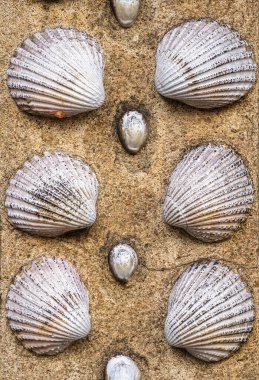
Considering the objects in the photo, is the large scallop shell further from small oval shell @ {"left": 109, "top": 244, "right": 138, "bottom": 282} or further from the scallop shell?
the scallop shell

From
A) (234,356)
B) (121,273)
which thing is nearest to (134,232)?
(121,273)

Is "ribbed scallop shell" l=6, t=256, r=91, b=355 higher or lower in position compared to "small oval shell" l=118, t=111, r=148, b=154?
lower

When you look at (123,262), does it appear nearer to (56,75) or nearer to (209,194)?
(209,194)

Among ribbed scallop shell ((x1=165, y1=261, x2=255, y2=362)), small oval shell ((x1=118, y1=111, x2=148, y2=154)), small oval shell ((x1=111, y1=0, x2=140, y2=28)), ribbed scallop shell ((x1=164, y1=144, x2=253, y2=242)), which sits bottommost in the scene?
ribbed scallop shell ((x1=165, y1=261, x2=255, y2=362))

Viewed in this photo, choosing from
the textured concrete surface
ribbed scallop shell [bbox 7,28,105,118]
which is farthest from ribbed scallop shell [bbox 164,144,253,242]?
ribbed scallop shell [bbox 7,28,105,118]
